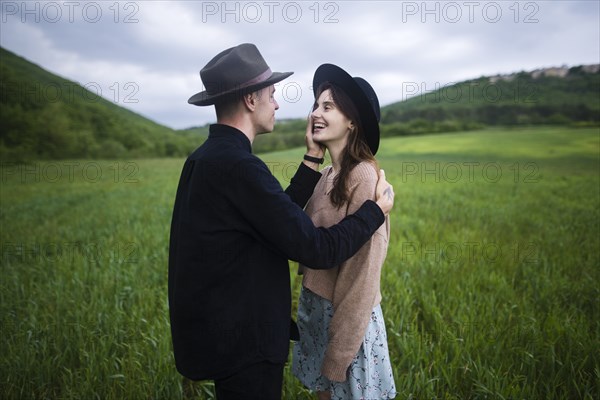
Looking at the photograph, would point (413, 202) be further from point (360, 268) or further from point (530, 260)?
point (360, 268)

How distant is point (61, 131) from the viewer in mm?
40406

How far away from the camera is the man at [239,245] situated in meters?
1.27

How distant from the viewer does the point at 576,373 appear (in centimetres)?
228

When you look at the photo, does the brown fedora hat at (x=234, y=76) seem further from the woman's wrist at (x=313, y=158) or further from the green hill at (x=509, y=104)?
the green hill at (x=509, y=104)

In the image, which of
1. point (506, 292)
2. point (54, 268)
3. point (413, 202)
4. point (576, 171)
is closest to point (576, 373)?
point (506, 292)

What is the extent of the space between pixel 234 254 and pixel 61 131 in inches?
2007

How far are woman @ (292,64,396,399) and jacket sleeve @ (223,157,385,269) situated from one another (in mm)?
287

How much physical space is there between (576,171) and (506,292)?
1429cm

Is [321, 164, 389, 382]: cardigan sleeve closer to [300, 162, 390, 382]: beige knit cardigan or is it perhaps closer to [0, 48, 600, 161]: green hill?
[300, 162, 390, 382]: beige knit cardigan
